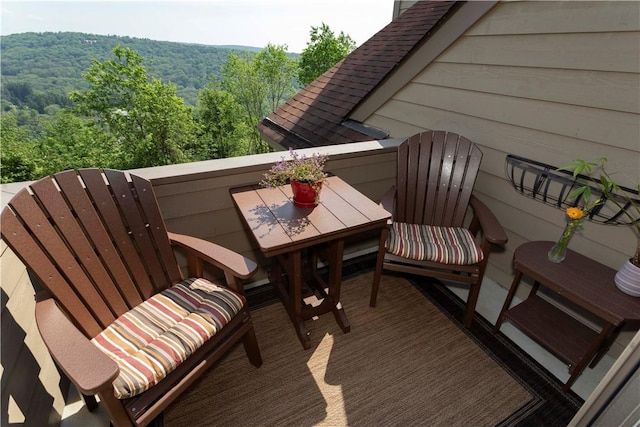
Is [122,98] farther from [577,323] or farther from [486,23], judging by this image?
[577,323]

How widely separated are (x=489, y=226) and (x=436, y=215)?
41cm

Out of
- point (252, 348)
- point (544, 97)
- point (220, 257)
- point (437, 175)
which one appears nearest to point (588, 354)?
point (437, 175)

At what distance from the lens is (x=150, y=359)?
3.71 ft

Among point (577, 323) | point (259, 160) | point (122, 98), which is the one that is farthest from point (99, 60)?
point (577, 323)

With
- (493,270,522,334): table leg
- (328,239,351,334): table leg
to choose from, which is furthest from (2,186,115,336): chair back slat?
(493,270,522,334): table leg

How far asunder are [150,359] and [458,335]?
168cm

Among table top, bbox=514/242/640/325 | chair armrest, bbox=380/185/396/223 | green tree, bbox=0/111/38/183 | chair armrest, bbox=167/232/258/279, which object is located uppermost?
chair armrest, bbox=380/185/396/223

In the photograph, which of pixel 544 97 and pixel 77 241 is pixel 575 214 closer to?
pixel 544 97

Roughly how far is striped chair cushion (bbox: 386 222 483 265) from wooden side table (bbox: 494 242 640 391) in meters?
0.25

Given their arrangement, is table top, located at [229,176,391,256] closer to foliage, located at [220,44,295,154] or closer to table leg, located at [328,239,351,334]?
table leg, located at [328,239,351,334]

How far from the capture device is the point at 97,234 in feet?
4.27

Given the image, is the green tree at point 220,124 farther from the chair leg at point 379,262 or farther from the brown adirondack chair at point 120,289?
the brown adirondack chair at point 120,289

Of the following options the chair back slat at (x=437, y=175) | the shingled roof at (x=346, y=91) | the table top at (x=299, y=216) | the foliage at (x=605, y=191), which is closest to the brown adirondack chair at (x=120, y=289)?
the table top at (x=299, y=216)

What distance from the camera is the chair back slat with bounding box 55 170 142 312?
1.24 meters
